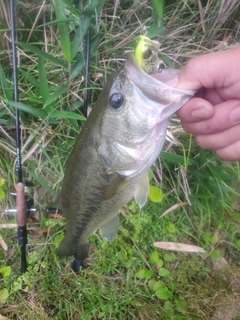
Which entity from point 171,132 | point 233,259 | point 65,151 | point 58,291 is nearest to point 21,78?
point 65,151

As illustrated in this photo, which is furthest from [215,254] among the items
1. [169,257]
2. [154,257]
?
[154,257]

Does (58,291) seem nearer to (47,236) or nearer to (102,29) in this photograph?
(47,236)

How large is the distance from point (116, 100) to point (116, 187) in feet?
1.40

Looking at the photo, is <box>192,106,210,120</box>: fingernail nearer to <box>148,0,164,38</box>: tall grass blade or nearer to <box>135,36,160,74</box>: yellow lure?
<box>135,36,160,74</box>: yellow lure

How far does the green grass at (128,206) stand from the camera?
229cm

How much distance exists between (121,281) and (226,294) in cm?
77

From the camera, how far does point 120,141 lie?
1411mm

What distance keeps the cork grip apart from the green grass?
14.6 inches

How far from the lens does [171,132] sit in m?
Result: 2.39

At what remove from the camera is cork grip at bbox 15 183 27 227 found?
1894mm

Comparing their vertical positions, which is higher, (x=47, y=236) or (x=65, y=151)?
(x=65, y=151)

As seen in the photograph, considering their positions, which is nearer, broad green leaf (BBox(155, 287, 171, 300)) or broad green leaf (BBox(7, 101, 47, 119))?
broad green leaf (BBox(7, 101, 47, 119))

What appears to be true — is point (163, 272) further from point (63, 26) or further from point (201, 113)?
point (63, 26)

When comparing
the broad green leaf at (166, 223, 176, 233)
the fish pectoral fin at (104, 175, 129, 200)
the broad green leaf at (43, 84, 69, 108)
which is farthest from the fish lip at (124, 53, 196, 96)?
the broad green leaf at (166, 223, 176, 233)
